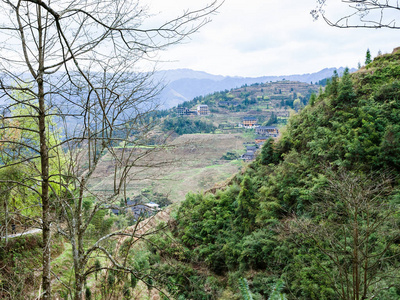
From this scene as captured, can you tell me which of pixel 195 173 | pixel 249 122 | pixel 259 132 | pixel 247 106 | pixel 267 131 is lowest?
pixel 195 173

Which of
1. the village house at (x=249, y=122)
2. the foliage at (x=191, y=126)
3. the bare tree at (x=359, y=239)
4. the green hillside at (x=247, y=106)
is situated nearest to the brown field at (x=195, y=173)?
the bare tree at (x=359, y=239)

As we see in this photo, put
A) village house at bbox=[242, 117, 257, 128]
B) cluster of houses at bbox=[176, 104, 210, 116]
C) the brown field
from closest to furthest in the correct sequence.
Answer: the brown field, village house at bbox=[242, 117, 257, 128], cluster of houses at bbox=[176, 104, 210, 116]

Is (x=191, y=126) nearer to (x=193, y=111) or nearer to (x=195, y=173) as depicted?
(x=193, y=111)

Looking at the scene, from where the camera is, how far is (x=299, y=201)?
7703 mm

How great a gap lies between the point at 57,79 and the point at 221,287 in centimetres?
744

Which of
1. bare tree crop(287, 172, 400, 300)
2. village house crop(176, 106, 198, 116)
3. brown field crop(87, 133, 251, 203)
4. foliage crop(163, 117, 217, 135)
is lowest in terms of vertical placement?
brown field crop(87, 133, 251, 203)

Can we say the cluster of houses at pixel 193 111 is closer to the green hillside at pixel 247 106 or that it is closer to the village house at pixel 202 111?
the village house at pixel 202 111

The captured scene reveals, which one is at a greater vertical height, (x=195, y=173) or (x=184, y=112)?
(x=184, y=112)

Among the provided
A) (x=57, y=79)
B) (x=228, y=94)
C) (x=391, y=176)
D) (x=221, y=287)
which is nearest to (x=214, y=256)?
(x=221, y=287)

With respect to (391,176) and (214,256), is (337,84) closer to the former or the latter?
(391,176)

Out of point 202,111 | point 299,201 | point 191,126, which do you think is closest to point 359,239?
point 299,201

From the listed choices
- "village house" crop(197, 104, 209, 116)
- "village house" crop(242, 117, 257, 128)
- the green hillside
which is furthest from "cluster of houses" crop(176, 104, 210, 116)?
"village house" crop(242, 117, 257, 128)

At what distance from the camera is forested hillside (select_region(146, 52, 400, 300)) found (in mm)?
5852

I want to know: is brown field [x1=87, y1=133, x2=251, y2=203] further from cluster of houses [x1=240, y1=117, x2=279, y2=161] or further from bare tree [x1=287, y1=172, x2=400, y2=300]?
cluster of houses [x1=240, y1=117, x2=279, y2=161]
